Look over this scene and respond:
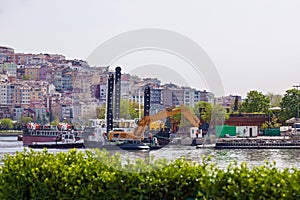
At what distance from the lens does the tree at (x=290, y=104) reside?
64.7m

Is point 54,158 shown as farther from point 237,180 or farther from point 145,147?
point 145,147

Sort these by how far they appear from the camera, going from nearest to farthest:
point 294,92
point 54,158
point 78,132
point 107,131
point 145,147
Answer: point 54,158 → point 145,147 → point 107,131 → point 78,132 → point 294,92

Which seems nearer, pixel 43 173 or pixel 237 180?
pixel 237 180

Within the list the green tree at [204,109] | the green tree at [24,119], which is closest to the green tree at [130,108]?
the green tree at [204,109]

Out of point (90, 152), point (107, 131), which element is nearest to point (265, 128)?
point (107, 131)

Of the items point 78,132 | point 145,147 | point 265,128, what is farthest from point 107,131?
point 265,128

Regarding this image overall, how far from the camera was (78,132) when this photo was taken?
58438mm

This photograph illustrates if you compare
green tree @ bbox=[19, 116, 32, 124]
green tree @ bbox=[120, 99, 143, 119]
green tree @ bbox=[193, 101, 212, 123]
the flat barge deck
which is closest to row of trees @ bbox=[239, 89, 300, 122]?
the flat barge deck

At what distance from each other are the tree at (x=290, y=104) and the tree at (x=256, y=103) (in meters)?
2.97

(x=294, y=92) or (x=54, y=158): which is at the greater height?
(x=294, y=92)

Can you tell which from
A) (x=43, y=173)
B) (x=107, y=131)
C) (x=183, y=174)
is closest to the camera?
(x=183, y=174)

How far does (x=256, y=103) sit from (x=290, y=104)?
5.07 metres

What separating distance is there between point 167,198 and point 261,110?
65.1 meters

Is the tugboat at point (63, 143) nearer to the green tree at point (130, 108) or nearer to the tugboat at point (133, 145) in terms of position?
the green tree at point (130, 108)
